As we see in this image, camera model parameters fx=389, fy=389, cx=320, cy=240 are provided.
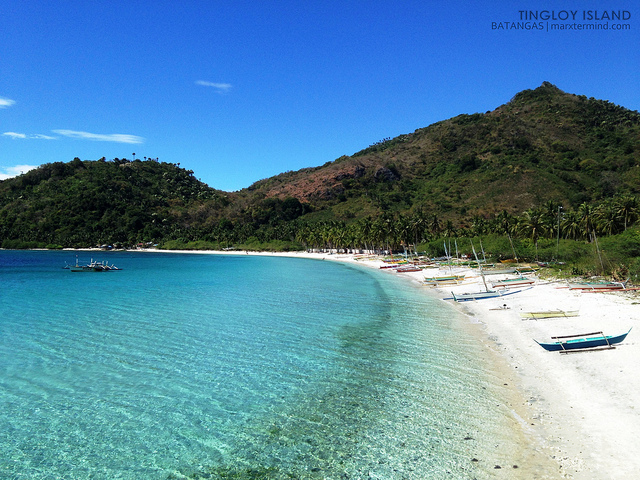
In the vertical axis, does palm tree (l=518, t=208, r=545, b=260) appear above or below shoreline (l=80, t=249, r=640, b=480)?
above

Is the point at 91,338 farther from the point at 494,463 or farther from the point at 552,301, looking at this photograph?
the point at 552,301

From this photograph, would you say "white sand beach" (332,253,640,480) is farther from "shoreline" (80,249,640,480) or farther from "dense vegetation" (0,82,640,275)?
"dense vegetation" (0,82,640,275)

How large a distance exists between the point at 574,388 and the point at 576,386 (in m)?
0.16

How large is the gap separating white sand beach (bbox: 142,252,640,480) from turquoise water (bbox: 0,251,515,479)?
0.90m

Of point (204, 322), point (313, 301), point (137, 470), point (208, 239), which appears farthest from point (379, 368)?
point (208, 239)

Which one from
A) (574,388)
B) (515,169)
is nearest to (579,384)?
(574,388)

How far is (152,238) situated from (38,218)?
50.7 meters

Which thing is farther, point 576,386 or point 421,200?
point 421,200

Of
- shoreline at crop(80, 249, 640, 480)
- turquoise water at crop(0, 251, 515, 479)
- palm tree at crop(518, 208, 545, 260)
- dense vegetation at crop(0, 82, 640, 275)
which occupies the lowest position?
turquoise water at crop(0, 251, 515, 479)

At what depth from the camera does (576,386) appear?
11789 millimetres

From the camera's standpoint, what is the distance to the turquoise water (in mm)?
8773

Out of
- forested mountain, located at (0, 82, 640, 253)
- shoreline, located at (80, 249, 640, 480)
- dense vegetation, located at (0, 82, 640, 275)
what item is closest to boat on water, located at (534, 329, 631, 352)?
shoreline, located at (80, 249, 640, 480)

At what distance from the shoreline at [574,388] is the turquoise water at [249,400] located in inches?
33.1

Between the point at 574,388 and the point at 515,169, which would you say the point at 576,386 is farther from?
the point at 515,169
